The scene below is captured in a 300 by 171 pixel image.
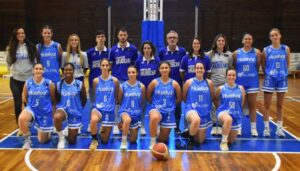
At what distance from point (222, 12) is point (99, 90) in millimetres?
11280

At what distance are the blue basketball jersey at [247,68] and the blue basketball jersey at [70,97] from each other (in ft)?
8.13

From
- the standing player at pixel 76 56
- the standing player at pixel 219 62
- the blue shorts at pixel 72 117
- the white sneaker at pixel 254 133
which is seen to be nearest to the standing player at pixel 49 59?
the standing player at pixel 76 56

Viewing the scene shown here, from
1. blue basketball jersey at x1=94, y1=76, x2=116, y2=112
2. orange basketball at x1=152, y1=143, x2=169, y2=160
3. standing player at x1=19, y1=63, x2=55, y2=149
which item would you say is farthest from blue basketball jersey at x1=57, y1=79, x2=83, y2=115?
orange basketball at x1=152, y1=143, x2=169, y2=160

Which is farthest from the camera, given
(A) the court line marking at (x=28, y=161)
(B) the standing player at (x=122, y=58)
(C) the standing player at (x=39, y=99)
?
(B) the standing player at (x=122, y=58)

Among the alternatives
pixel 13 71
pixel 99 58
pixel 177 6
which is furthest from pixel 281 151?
pixel 177 6

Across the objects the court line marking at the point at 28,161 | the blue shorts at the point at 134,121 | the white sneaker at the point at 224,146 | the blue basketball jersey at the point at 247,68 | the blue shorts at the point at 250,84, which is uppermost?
the blue basketball jersey at the point at 247,68

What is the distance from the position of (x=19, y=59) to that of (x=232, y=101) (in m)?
3.27

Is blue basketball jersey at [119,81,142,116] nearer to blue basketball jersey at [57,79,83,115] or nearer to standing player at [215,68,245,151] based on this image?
blue basketball jersey at [57,79,83,115]

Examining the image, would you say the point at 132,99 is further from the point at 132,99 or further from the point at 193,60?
the point at 193,60

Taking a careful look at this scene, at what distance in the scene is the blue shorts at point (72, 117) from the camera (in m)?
5.35

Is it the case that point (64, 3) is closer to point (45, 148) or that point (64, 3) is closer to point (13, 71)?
point (13, 71)

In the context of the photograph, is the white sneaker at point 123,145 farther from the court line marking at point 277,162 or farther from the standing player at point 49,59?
the court line marking at point 277,162

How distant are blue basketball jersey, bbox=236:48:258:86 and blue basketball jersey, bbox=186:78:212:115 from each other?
75 centimetres

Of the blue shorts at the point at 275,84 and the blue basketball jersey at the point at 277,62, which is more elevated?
the blue basketball jersey at the point at 277,62
